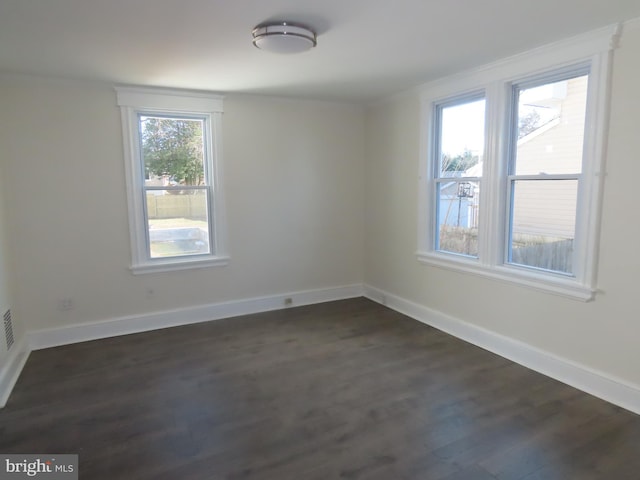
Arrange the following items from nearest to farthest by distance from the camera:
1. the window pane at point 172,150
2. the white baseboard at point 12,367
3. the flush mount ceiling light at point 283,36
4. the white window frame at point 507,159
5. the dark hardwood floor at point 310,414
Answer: the dark hardwood floor at point 310,414 < the flush mount ceiling light at point 283,36 < the white window frame at point 507,159 < the white baseboard at point 12,367 < the window pane at point 172,150

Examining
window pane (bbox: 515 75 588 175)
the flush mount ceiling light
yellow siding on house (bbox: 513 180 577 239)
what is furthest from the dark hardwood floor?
the flush mount ceiling light

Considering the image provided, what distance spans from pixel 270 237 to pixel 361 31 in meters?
2.63

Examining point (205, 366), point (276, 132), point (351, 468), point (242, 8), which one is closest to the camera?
point (351, 468)

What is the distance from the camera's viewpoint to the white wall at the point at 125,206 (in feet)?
11.8

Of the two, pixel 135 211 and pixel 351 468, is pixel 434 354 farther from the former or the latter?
pixel 135 211

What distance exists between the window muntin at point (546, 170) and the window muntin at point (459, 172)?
36 cm

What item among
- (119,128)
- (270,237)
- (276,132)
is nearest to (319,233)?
(270,237)

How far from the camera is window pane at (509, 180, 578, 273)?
299 cm

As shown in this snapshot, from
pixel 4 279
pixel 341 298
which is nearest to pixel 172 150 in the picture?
pixel 4 279

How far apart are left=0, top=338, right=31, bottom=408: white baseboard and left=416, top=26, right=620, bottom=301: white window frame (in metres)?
3.71

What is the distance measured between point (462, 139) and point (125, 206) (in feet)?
10.9

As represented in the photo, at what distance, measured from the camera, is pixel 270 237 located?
4711mm

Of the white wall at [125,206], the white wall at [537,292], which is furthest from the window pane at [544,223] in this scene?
the white wall at [125,206]

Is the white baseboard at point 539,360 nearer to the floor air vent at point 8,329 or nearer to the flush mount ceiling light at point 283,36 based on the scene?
the flush mount ceiling light at point 283,36
